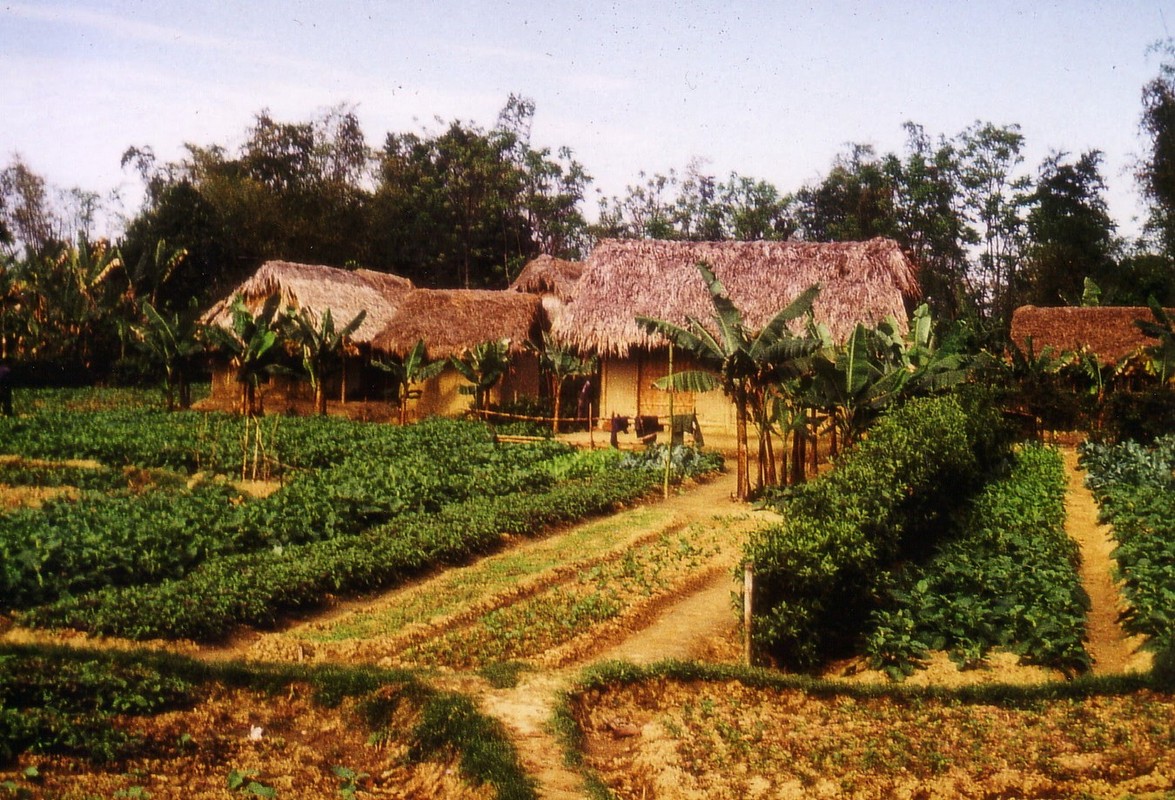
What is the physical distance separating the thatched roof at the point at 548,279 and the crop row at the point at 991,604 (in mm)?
18057

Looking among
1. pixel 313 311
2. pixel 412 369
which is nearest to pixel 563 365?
pixel 412 369

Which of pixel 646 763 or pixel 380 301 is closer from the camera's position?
pixel 646 763

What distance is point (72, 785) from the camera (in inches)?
203

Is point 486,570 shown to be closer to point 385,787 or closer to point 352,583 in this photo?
point 352,583

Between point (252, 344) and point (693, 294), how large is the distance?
9005mm

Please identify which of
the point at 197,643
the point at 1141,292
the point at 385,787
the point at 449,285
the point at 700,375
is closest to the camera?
the point at 385,787

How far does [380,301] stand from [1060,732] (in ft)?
76.1

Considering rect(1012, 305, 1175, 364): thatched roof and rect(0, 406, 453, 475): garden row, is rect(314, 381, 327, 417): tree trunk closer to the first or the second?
rect(0, 406, 453, 475): garden row

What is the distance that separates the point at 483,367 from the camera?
72.7ft

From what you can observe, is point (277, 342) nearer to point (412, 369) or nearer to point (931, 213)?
point (412, 369)

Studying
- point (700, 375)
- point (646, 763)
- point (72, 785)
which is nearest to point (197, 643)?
point (72, 785)

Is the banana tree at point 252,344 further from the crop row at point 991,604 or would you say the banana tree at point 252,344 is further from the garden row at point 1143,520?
the garden row at point 1143,520

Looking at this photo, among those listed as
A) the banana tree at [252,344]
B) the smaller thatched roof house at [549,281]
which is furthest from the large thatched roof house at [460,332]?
the banana tree at [252,344]

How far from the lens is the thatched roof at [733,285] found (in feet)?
68.3
